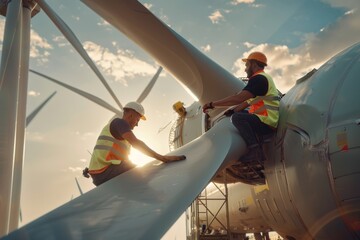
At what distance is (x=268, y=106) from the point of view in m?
6.11

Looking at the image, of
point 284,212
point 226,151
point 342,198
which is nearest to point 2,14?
point 226,151

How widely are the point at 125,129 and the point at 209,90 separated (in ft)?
9.20

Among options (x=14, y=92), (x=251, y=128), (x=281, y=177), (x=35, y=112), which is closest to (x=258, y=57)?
(x=251, y=128)

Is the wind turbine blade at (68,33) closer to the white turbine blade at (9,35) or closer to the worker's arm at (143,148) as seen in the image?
the white turbine blade at (9,35)

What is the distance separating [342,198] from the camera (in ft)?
Result: 14.4

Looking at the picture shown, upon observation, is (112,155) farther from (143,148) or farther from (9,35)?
(9,35)

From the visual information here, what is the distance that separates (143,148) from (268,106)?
242 cm

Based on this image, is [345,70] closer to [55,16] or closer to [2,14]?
[55,16]

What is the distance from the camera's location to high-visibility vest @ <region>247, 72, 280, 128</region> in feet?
19.7

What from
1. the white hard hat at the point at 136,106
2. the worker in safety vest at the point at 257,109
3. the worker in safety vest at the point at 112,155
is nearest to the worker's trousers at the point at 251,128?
the worker in safety vest at the point at 257,109

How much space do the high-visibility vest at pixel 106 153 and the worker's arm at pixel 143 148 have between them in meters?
0.44

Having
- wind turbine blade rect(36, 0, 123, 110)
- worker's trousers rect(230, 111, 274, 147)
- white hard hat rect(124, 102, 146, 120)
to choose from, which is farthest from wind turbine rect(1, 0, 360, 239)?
wind turbine blade rect(36, 0, 123, 110)

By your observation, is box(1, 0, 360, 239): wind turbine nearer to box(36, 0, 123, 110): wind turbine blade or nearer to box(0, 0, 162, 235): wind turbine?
box(0, 0, 162, 235): wind turbine

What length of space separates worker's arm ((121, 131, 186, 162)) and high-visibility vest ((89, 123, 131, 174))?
1.44 feet
